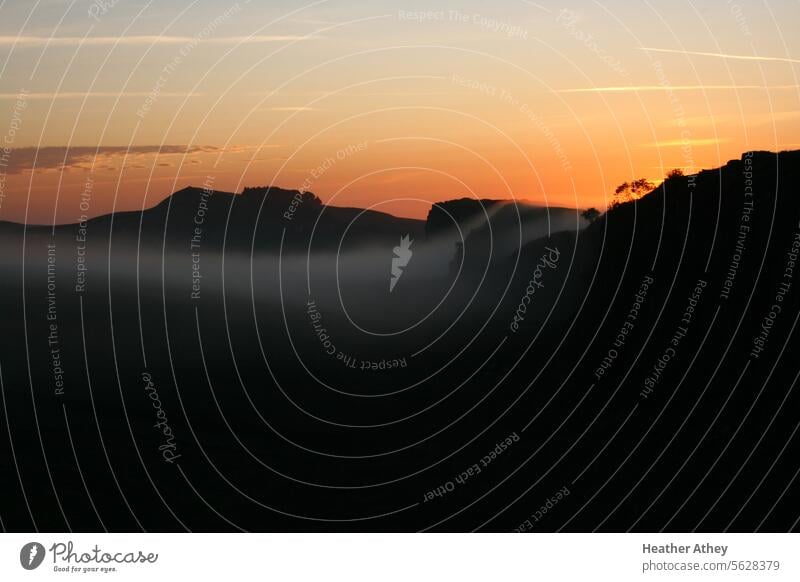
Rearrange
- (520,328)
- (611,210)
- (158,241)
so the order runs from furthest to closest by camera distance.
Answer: (520,328)
(611,210)
(158,241)

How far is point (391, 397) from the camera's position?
2714 cm

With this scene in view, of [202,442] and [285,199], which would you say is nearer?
[285,199]

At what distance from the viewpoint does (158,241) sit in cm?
1750

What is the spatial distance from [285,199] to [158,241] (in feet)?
10.9

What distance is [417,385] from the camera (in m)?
26.1

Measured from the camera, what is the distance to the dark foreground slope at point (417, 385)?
19688mm

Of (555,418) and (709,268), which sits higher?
(709,268)

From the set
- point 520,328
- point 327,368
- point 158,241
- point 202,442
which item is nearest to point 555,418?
point 520,328

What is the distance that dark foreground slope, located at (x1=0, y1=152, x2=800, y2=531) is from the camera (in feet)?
64.6

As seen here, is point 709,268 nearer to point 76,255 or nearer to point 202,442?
point 202,442

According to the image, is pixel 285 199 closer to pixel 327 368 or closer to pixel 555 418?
pixel 327 368
